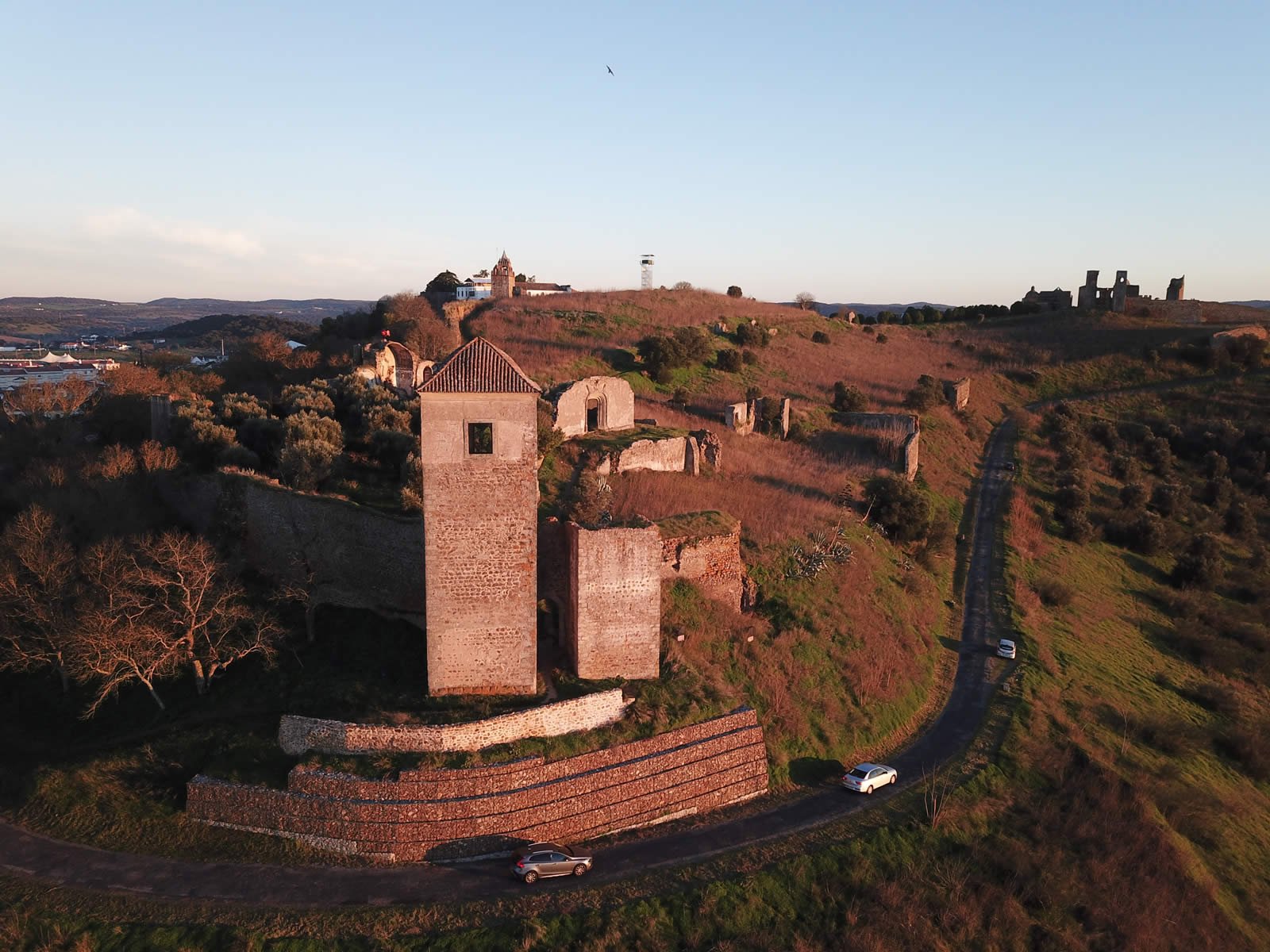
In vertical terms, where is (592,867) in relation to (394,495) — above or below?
below

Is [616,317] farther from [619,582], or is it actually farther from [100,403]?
[619,582]

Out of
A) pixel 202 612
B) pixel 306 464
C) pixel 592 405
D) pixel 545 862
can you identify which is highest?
pixel 592 405

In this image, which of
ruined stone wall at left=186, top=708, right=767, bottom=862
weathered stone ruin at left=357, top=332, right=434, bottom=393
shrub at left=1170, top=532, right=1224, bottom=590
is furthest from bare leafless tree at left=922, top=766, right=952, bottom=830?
weathered stone ruin at left=357, top=332, right=434, bottom=393

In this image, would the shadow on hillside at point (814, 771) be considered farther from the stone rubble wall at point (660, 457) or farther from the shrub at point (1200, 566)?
the shrub at point (1200, 566)

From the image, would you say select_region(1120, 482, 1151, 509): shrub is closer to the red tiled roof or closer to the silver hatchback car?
the red tiled roof

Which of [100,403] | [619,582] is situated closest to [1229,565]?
[619,582]

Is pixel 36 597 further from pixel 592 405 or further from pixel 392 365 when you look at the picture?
pixel 392 365

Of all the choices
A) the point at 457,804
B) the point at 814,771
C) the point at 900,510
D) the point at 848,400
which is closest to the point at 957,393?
the point at 848,400

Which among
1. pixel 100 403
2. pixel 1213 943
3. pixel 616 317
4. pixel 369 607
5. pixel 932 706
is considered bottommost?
pixel 1213 943
